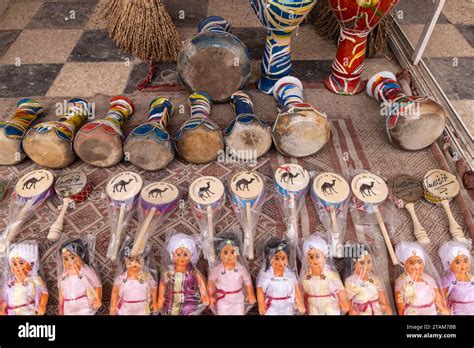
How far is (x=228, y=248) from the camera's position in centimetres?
141

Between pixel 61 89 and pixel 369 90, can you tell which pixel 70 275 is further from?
pixel 369 90

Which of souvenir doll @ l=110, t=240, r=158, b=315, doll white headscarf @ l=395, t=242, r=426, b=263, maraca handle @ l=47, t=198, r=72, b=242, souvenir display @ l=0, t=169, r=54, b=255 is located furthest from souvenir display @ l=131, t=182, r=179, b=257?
doll white headscarf @ l=395, t=242, r=426, b=263

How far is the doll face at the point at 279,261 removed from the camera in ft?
4.51

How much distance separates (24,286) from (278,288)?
2.78 ft

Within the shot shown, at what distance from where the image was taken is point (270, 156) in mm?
1915

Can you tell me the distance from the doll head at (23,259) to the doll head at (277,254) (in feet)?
2.68

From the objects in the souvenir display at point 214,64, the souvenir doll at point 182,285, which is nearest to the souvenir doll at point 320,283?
the souvenir doll at point 182,285

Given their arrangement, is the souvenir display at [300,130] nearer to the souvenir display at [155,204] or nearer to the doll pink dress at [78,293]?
the souvenir display at [155,204]

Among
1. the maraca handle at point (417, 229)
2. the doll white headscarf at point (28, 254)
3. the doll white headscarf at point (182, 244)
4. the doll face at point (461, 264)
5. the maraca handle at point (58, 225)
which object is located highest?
the doll face at point (461, 264)

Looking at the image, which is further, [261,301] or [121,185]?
[121,185]

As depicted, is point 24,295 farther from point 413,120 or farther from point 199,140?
point 413,120

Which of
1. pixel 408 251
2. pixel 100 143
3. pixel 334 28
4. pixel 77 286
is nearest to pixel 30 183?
pixel 100 143
